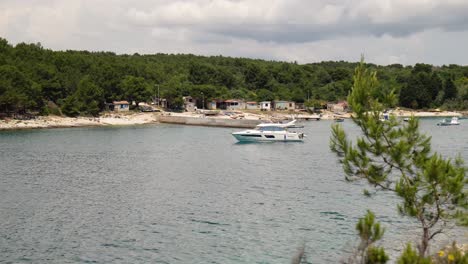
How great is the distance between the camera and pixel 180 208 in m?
37.7

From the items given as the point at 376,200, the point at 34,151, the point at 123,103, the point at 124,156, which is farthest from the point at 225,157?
the point at 123,103

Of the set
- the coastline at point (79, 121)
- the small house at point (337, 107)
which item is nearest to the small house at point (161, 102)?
the coastline at point (79, 121)

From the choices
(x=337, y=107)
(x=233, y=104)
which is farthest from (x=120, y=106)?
(x=337, y=107)

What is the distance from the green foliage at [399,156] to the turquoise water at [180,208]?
8.85 m

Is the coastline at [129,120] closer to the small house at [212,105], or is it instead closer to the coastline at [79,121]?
the coastline at [79,121]

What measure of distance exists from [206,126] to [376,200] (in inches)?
3589

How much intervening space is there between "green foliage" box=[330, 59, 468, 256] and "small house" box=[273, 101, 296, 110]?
523 feet

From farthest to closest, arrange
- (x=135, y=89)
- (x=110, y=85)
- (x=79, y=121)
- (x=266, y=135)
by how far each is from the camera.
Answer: (x=135, y=89) < (x=110, y=85) < (x=79, y=121) < (x=266, y=135)

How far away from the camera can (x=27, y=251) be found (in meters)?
27.4

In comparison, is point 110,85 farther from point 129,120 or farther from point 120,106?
point 129,120

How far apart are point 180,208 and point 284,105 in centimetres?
14412

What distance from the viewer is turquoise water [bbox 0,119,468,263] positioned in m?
27.7

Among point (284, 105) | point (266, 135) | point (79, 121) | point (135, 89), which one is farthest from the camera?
point (284, 105)

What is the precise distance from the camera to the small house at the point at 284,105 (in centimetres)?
Result: 17788
